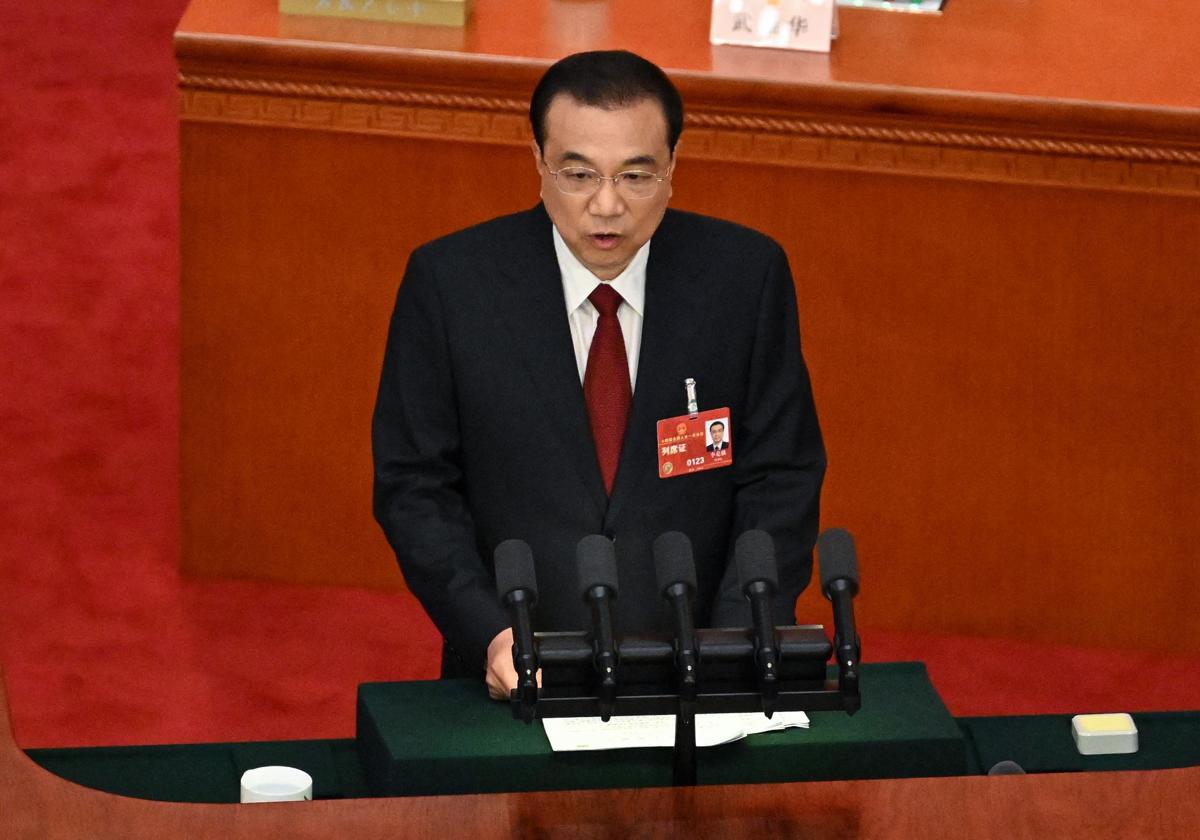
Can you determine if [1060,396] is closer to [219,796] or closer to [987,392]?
[987,392]

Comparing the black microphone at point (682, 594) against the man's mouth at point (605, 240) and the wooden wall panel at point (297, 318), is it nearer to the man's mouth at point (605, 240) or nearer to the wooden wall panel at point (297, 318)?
the man's mouth at point (605, 240)

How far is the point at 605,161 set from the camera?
99.1 inches

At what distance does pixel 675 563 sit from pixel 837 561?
155 millimetres

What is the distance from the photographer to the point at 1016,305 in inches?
172

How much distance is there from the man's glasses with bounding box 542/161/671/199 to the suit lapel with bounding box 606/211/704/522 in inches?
9.1

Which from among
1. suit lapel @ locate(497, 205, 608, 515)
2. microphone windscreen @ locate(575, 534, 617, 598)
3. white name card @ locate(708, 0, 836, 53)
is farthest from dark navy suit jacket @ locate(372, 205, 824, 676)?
white name card @ locate(708, 0, 836, 53)

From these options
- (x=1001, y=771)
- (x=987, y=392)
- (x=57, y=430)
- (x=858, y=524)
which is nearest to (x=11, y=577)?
(x=57, y=430)

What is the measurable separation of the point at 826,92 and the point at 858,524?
2.99 feet

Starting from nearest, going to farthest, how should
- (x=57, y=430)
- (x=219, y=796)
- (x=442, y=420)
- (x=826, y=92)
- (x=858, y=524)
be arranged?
(x=219, y=796), (x=442, y=420), (x=826, y=92), (x=858, y=524), (x=57, y=430)

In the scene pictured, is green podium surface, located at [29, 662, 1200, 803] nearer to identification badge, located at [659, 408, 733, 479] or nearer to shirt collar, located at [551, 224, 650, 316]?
identification badge, located at [659, 408, 733, 479]

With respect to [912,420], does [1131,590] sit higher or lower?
lower

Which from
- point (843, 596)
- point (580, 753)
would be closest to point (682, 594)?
point (843, 596)

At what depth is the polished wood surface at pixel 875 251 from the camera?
168 inches

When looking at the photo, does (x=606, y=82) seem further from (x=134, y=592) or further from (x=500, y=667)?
(x=134, y=592)
